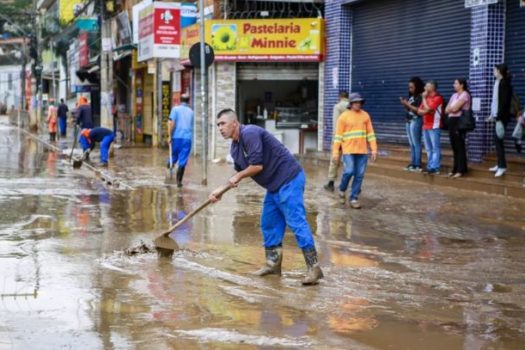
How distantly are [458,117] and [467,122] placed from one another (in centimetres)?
19

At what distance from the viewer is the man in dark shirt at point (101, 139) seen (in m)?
19.6

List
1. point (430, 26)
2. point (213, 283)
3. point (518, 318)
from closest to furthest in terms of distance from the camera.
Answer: point (518, 318)
point (213, 283)
point (430, 26)

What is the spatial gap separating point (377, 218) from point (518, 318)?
518 cm

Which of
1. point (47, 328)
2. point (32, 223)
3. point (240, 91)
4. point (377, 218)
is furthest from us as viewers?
point (240, 91)

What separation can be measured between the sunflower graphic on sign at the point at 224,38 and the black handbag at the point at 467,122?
8714 mm

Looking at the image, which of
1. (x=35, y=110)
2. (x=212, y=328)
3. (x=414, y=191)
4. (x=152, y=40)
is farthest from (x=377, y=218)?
(x=35, y=110)

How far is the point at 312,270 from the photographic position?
22.8 ft

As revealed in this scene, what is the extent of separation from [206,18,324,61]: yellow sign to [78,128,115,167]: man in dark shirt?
361 cm

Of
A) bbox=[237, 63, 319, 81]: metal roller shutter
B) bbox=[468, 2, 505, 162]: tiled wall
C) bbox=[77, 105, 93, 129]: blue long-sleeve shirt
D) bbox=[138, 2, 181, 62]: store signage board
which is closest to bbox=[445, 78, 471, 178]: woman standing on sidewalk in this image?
bbox=[468, 2, 505, 162]: tiled wall

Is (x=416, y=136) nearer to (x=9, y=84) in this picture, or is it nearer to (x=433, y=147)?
(x=433, y=147)

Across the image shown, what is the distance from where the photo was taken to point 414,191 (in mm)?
13891

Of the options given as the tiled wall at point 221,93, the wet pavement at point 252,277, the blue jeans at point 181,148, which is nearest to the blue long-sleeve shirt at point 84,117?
the tiled wall at point 221,93

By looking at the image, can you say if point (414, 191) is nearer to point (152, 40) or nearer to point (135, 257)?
point (135, 257)

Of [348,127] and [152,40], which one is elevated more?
[152,40]
